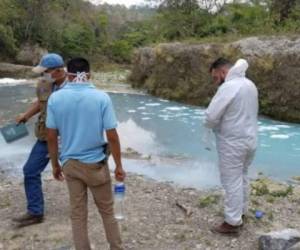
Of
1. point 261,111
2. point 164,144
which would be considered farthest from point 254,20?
point 164,144

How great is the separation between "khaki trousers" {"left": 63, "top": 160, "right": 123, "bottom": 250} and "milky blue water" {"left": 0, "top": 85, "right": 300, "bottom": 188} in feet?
9.03

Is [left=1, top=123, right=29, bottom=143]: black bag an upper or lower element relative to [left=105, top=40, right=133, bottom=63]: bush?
upper

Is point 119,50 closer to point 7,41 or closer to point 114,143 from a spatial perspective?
point 7,41

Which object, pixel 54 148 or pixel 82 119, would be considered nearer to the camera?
pixel 82 119

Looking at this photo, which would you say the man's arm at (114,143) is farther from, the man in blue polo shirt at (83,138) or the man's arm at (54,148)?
the man's arm at (54,148)

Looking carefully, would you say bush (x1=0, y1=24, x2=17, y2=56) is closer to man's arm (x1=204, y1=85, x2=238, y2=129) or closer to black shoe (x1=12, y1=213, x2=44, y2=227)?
black shoe (x1=12, y1=213, x2=44, y2=227)

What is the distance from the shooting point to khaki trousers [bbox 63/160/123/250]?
3.58 meters

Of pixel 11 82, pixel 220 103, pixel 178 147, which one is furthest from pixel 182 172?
pixel 11 82

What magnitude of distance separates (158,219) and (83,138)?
1.65 meters

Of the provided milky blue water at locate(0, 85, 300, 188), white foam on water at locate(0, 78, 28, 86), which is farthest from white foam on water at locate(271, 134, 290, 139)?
white foam on water at locate(0, 78, 28, 86)

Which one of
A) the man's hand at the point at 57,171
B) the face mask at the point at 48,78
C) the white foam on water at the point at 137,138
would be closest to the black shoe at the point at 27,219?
the man's hand at the point at 57,171

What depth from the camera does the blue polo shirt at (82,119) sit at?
3.49 meters

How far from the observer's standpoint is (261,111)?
42.4ft

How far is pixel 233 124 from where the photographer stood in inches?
166
